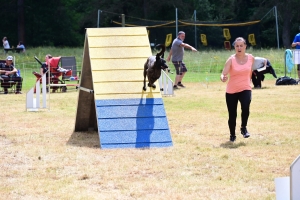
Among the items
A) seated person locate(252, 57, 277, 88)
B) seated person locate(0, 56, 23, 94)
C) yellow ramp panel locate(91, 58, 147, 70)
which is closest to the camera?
yellow ramp panel locate(91, 58, 147, 70)

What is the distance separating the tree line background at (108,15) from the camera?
5234 cm

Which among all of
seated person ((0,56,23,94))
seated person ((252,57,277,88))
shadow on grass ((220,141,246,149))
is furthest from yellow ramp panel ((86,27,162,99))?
seated person ((0,56,23,94))

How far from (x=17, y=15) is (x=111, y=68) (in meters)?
45.9

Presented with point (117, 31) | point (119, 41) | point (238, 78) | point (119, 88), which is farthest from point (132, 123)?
point (117, 31)

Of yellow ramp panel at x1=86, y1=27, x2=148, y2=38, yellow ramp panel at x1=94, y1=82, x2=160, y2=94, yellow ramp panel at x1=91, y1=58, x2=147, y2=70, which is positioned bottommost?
yellow ramp panel at x1=94, y1=82, x2=160, y2=94

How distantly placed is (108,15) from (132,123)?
44.8 metres

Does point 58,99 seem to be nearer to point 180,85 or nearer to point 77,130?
point 180,85

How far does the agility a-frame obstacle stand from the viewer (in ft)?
28.7

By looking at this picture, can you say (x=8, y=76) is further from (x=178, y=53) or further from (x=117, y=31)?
(x=117, y=31)

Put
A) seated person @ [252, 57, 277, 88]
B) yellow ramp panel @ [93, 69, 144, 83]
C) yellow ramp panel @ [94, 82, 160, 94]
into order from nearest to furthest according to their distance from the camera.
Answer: yellow ramp panel @ [94, 82, 160, 94]
yellow ramp panel @ [93, 69, 144, 83]
seated person @ [252, 57, 277, 88]

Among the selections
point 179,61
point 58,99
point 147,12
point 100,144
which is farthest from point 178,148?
point 147,12

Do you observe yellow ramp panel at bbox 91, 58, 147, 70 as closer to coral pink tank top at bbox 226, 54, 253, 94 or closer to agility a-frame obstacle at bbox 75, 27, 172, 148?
agility a-frame obstacle at bbox 75, 27, 172, 148

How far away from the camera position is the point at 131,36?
1018cm

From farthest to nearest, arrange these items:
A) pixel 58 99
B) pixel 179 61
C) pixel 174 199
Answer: pixel 179 61
pixel 58 99
pixel 174 199
